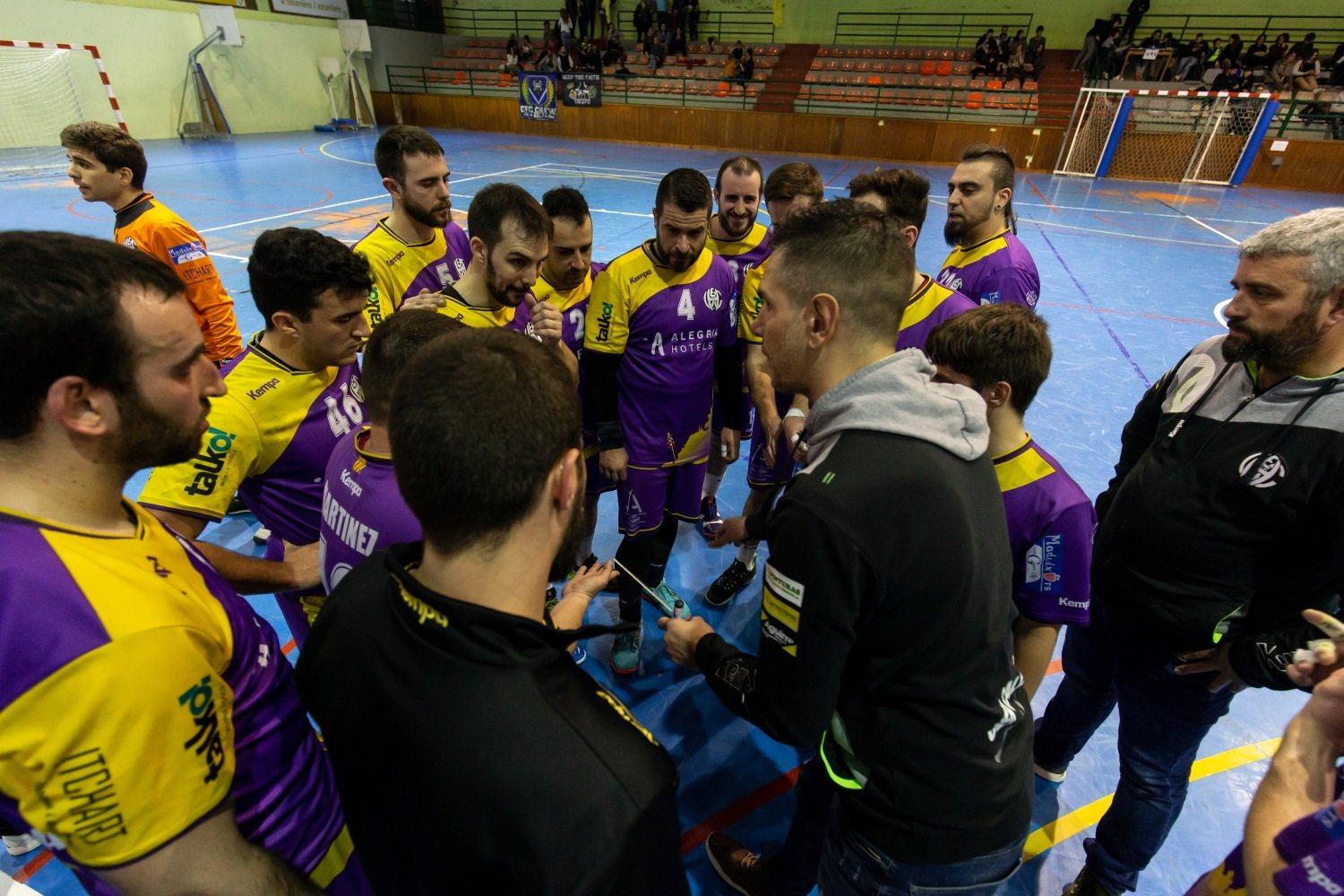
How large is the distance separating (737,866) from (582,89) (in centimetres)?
2661

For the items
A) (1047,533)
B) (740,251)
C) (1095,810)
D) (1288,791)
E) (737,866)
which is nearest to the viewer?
(1288,791)

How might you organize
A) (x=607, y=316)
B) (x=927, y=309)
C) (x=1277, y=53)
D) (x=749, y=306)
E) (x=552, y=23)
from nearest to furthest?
(x=927, y=309), (x=607, y=316), (x=749, y=306), (x=1277, y=53), (x=552, y=23)

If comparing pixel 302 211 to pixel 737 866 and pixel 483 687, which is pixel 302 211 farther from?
pixel 483 687

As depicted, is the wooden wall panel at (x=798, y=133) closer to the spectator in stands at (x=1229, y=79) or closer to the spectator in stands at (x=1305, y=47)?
the spectator in stands at (x=1229, y=79)

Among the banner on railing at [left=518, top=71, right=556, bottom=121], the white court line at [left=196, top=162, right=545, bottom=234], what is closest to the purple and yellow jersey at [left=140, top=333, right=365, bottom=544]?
the white court line at [left=196, top=162, right=545, bottom=234]

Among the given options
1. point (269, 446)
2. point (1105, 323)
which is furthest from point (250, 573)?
point (1105, 323)

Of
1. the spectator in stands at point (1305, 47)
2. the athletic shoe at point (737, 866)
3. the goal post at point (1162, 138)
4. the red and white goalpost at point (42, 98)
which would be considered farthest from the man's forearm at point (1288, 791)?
the spectator in stands at point (1305, 47)

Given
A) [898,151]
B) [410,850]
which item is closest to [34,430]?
[410,850]

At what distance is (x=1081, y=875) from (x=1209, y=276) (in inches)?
455

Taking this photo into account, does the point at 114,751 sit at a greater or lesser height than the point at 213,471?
greater

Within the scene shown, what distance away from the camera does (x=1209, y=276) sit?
1020cm

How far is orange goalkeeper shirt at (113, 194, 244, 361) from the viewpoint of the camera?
4094mm

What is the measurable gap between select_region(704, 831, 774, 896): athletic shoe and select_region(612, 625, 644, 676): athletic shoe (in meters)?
1.01

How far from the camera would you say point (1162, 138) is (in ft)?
63.8
